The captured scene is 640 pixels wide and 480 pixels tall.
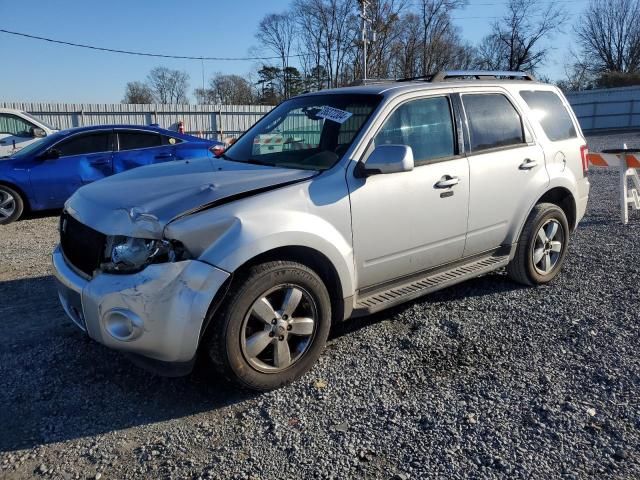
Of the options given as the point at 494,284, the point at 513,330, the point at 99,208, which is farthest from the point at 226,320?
the point at 494,284

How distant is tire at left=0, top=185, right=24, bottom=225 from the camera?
8211mm

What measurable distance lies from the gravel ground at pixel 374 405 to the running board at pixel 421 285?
12.7 inches

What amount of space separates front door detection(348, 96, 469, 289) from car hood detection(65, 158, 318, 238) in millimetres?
488

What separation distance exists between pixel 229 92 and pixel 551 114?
6224 cm

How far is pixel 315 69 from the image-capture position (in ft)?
178

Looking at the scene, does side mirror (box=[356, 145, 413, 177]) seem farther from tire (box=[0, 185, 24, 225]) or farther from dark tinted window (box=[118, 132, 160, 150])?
tire (box=[0, 185, 24, 225])

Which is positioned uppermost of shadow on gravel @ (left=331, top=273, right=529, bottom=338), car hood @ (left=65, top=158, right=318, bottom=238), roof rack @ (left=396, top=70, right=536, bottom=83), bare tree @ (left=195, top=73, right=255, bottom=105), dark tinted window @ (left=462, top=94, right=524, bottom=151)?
bare tree @ (left=195, top=73, right=255, bottom=105)

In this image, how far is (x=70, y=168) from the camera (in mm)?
8430

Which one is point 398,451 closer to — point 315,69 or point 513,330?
point 513,330

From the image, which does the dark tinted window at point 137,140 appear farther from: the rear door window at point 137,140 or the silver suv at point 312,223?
the silver suv at point 312,223

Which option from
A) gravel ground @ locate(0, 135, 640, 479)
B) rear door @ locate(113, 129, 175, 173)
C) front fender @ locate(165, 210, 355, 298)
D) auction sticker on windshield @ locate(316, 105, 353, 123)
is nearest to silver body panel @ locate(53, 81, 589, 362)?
front fender @ locate(165, 210, 355, 298)

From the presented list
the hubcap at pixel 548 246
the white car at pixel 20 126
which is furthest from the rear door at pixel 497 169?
the white car at pixel 20 126

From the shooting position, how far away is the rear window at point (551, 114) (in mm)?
4844

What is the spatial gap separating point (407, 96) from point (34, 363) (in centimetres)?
322
